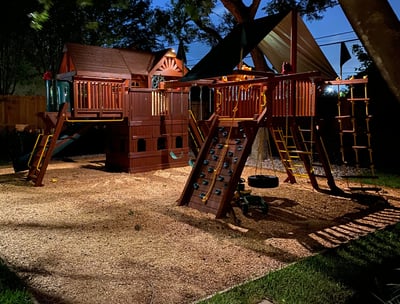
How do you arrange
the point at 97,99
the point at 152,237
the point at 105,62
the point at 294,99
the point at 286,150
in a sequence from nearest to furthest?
1. the point at 152,237
2. the point at 294,99
3. the point at 286,150
4. the point at 97,99
5. the point at 105,62

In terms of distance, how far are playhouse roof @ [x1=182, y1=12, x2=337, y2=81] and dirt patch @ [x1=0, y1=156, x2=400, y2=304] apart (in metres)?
2.41

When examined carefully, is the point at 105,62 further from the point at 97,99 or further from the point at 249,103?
the point at 249,103

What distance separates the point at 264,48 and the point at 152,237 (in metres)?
5.35

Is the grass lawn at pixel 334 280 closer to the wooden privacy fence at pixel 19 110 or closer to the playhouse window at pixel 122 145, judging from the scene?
the playhouse window at pixel 122 145

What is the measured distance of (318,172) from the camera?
36.7 feet

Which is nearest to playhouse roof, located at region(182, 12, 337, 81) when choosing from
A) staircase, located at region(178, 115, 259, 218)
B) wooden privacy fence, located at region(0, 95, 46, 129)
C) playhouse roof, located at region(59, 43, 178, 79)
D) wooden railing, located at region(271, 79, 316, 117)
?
wooden railing, located at region(271, 79, 316, 117)

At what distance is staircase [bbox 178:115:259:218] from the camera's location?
257 inches

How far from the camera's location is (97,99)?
10.5 meters

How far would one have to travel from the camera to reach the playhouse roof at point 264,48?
589 cm

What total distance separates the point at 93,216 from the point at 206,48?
14635 millimetres

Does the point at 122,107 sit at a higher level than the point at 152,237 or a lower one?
higher

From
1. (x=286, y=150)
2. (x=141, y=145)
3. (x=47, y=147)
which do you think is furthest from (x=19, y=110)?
(x=286, y=150)

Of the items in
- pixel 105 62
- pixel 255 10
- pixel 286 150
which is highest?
pixel 255 10

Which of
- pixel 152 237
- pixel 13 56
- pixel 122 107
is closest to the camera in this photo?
pixel 152 237
